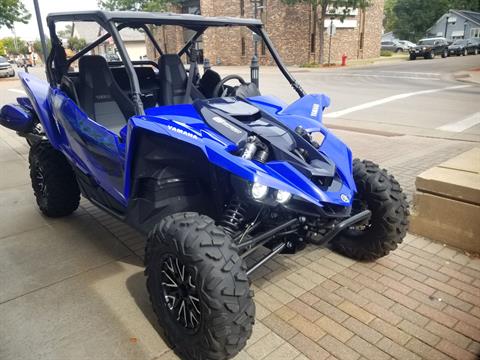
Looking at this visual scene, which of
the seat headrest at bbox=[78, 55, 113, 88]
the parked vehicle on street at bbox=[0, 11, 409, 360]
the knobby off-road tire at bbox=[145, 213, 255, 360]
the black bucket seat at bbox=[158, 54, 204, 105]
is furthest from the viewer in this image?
the seat headrest at bbox=[78, 55, 113, 88]

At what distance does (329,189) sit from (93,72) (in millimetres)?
2552

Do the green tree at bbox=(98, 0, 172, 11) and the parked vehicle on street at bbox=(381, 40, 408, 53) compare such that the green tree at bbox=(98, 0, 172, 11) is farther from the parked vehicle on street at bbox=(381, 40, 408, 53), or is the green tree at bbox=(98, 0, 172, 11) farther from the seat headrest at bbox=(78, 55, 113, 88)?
the seat headrest at bbox=(78, 55, 113, 88)

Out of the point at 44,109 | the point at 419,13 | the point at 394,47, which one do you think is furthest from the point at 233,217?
the point at 419,13

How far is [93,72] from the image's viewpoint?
394cm

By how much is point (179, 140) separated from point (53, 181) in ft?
7.60

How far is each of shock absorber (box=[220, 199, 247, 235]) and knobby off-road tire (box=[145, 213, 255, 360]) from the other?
30cm

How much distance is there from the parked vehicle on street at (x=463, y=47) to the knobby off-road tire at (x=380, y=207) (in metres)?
37.0

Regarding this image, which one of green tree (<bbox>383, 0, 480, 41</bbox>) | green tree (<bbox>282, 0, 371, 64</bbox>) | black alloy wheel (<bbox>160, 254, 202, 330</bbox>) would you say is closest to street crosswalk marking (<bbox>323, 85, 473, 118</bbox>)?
black alloy wheel (<bbox>160, 254, 202, 330</bbox>)

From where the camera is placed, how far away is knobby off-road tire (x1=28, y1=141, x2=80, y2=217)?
4.29 meters

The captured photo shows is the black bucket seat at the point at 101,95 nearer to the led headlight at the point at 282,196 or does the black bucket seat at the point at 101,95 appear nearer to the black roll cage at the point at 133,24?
the black roll cage at the point at 133,24

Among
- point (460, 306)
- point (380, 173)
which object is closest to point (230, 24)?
point (380, 173)

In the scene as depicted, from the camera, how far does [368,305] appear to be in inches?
116

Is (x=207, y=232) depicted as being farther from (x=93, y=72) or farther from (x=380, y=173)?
(x=93, y=72)

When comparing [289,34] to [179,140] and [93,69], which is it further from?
[179,140]
